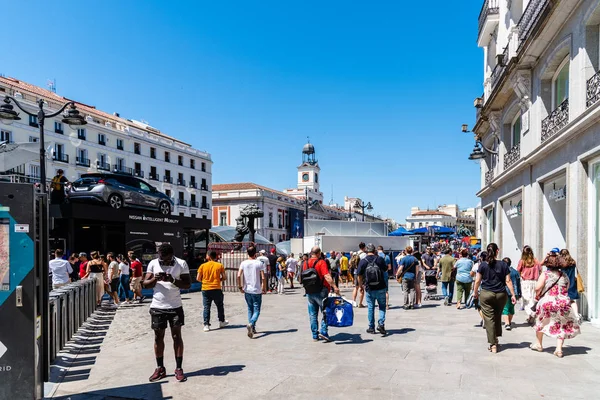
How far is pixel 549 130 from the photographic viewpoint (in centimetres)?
1207

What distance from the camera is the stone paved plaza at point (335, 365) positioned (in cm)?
523

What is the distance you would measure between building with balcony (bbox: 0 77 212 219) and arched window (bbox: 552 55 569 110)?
1384 inches

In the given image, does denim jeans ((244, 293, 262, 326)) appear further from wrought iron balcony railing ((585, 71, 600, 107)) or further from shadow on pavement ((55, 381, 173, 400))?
wrought iron balcony railing ((585, 71, 600, 107))

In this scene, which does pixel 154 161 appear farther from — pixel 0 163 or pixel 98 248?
pixel 0 163

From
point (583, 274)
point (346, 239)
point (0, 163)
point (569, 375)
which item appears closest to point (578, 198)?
point (583, 274)

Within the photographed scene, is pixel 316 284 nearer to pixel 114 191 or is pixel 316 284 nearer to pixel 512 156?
pixel 512 156

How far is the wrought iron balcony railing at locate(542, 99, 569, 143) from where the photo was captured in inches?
432

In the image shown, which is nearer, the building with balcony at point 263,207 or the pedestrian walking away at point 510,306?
the pedestrian walking away at point 510,306

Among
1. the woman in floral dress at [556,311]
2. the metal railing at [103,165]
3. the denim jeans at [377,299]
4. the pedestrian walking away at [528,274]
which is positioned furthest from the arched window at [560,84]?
the metal railing at [103,165]

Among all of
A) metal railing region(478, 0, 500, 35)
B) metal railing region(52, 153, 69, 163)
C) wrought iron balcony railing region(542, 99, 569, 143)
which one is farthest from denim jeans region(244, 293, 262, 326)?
metal railing region(52, 153, 69, 163)

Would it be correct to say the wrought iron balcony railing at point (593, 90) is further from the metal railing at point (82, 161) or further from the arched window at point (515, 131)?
the metal railing at point (82, 161)

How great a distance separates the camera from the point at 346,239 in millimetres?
23672

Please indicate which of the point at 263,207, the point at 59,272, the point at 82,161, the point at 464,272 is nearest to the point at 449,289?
the point at 464,272

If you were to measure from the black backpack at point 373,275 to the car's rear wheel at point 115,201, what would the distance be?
12.0 meters
